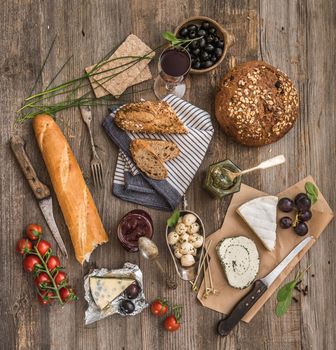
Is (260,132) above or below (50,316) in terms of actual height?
above

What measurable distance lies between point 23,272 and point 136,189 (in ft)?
1.83

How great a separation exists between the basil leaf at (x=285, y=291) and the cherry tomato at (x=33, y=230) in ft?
3.22

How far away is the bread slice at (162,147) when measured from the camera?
228 centimetres

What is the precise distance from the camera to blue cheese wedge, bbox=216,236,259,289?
2348 mm

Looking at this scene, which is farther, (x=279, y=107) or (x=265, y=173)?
(x=265, y=173)

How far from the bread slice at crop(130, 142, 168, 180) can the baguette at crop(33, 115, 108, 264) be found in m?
0.23

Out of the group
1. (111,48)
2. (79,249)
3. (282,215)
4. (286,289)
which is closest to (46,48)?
(111,48)

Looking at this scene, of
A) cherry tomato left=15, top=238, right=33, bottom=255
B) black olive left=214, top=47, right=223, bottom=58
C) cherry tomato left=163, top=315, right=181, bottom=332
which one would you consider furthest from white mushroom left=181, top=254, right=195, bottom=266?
black olive left=214, top=47, right=223, bottom=58

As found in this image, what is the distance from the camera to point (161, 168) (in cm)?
229

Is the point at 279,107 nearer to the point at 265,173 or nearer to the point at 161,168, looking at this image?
the point at 265,173

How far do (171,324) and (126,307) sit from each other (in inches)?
8.0

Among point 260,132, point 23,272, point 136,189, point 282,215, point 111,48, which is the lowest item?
point 23,272

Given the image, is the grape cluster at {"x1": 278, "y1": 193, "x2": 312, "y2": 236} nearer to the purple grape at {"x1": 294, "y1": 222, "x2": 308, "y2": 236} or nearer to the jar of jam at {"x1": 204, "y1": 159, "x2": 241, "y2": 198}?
the purple grape at {"x1": 294, "y1": 222, "x2": 308, "y2": 236}

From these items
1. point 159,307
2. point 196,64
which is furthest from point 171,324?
point 196,64
